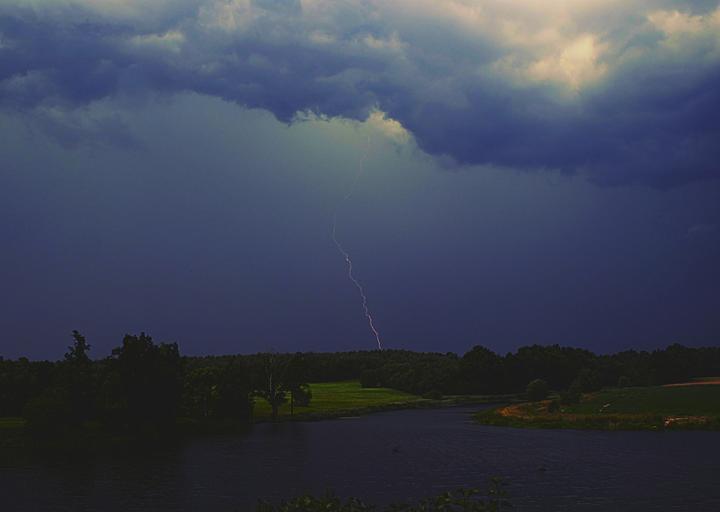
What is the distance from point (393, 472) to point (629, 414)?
185 ft

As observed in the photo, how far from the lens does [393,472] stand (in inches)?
3024

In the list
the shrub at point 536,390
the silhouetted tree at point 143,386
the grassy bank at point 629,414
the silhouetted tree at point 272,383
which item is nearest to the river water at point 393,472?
the grassy bank at point 629,414

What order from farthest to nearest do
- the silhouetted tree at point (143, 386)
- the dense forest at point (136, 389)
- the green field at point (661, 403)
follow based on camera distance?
1. the silhouetted tree at point (143, 386)
2. the dense forest at point (136, 389)
3. the green field at point (661, 403)

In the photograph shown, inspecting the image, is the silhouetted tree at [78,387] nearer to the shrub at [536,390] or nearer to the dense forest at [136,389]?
the dense forest at [136,389]

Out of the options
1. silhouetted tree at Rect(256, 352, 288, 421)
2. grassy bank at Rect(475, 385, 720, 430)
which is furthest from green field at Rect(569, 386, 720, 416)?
silhouetted tree at Rect(256, 352, 288, 421)

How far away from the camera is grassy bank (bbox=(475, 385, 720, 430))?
4264 inches

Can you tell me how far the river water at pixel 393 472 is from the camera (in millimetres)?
61344

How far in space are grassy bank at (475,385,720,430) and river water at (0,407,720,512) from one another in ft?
16.3

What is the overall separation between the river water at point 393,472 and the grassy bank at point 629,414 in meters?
4.95

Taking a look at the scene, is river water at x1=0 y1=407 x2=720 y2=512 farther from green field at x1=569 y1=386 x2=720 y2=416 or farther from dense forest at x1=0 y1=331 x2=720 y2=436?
dense forest at x1=0 y1=331 x2=720 y2=436

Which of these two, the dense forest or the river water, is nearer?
the river water

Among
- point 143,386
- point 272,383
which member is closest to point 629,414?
point 272,383

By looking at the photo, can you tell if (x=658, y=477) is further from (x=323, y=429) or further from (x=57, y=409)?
(x=57, y=409)

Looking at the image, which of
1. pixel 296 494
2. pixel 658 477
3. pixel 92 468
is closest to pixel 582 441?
pixel 658 477
